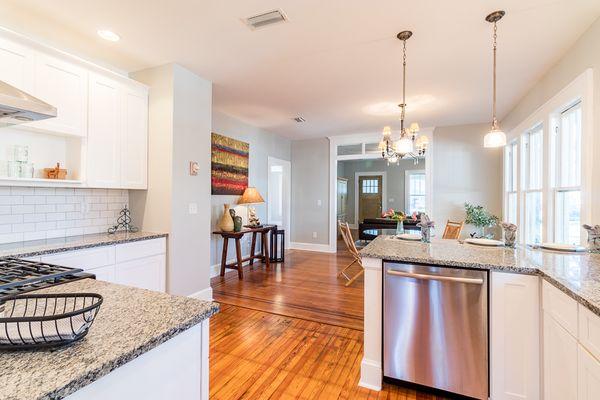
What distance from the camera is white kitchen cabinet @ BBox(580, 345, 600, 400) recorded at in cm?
109

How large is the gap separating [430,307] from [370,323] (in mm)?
406

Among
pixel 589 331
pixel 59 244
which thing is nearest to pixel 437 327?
pixel 589 331

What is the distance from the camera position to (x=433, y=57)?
279 cm

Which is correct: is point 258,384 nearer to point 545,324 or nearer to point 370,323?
point 370,323

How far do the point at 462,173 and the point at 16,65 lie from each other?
6.07 m

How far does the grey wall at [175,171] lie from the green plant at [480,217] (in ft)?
14.7

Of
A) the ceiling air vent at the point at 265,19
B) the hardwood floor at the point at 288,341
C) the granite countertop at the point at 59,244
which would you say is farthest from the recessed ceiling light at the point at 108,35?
the hardwood floor at the point at 288,341

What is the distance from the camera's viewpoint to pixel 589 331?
1.14m

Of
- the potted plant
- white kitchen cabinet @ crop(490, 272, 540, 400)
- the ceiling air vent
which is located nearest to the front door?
the potted plant

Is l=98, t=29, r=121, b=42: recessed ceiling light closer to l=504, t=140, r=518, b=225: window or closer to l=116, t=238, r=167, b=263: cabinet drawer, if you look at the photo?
l=116, t=238, r=167, b=263: cabinet drawer

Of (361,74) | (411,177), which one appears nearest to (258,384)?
(361,74)

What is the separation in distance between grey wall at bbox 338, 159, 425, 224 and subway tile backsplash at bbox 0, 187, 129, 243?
8191 mm

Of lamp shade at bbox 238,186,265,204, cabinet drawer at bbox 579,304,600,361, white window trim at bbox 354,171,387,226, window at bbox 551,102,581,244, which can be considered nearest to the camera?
cabinet drawer at bbox 579,304,600,361

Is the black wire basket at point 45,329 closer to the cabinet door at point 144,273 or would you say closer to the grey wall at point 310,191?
the cabinet door at point 144,273
